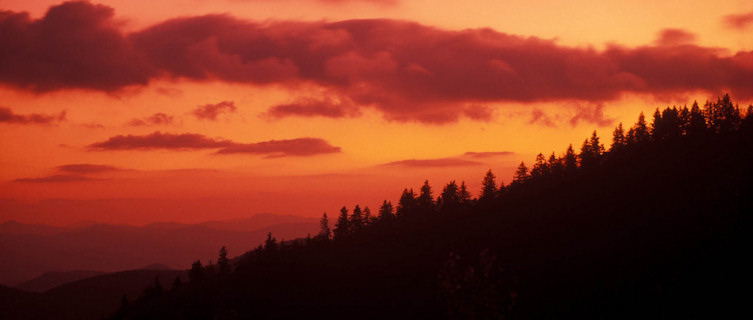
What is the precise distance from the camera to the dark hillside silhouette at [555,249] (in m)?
104

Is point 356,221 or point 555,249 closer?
point 555,249

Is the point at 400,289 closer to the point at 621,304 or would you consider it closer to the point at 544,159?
the point at 621,304

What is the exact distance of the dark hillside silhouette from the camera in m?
104

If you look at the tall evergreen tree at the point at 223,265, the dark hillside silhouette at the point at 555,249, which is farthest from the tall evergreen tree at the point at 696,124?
the tall evergreen tree at the point at 223,265

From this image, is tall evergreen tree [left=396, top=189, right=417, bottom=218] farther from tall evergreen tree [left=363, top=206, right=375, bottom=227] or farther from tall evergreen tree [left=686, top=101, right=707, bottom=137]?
tall evergreen tree [left=686, top=101, right=707, bottom=137]

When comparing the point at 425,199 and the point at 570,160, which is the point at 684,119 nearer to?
the point at 570,160

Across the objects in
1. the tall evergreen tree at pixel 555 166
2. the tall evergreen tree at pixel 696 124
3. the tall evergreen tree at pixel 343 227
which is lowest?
the tall evergreen tree at pixel 343 227

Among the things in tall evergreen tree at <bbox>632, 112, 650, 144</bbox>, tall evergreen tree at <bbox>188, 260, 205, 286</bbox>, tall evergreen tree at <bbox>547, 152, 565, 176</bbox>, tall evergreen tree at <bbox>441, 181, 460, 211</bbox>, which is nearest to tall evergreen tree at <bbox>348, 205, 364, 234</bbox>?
tall evergreen tree at <bbox>441, 181, 460, 211</bbox>

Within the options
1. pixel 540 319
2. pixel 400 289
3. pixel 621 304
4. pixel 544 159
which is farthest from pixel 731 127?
pixel 400 289

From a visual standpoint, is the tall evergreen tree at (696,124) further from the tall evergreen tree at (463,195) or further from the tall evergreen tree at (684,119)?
the tall evergreen tree at (463,195)

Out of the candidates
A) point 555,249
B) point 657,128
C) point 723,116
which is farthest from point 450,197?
point 723,116

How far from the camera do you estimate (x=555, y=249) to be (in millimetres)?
123312

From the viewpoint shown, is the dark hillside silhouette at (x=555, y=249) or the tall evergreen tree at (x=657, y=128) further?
the tall evergreen tree at (x=657, y=128)

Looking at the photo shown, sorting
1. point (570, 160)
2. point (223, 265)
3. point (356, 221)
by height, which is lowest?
point (223, 265)
